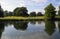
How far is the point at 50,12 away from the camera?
55.9 metres

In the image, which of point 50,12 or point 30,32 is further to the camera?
point 50,12

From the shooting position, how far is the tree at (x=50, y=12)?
5510 cm

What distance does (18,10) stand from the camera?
88.8 meters

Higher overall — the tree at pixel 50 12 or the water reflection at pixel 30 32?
the tree at pixel 50 12

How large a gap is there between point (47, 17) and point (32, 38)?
40.6m

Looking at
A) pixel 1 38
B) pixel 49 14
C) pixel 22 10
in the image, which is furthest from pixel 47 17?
pixel 1 38

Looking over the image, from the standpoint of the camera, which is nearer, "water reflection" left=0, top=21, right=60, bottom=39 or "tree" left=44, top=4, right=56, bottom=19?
"water reflection" left=0, top=21, right=60, bottom=39

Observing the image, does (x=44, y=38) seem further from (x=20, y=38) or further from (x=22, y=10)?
(x=22, y=10)

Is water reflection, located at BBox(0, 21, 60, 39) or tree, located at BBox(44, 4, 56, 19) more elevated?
tree, located at BBox(44, 4, 56, 19)

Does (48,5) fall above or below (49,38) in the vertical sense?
above

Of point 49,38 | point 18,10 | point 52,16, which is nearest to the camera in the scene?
point 49,38

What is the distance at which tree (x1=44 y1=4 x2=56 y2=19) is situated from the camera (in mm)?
55100

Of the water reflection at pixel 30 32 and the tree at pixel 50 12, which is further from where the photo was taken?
the tree at pixel 50 12

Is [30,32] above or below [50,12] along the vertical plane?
below
